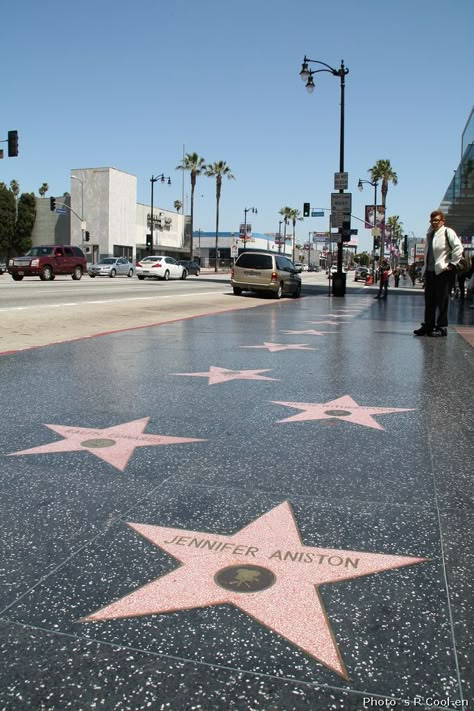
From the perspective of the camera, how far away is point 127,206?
251ft

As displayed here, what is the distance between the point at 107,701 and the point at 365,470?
2.15m

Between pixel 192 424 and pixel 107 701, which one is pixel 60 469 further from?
pixel 107 701

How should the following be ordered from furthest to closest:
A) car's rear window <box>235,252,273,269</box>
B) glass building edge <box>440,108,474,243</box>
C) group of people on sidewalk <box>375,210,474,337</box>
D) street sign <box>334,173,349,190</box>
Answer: glass building edge <box>440,108,474,243</box>
street sign <box>334,173,349,190</box>
car's rear window <box>235,252,273,269</box>
group of people on sidewalk <box>375,210,474,337</box>

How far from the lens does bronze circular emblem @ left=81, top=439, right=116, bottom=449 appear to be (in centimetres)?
393

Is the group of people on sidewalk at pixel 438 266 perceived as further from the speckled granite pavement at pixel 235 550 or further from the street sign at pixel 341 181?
the street sign at pixel 341 181

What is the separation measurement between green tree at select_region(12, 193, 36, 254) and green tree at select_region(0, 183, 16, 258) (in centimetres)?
59

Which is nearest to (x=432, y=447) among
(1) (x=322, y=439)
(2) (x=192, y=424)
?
(1) (x=322, y=439)

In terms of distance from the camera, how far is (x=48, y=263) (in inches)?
1387

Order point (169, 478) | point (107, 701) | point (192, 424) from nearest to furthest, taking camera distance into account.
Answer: point (107, 701) < point (169, 478) < point (192, 424)

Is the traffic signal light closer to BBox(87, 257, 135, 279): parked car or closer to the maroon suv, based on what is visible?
the maroon suv

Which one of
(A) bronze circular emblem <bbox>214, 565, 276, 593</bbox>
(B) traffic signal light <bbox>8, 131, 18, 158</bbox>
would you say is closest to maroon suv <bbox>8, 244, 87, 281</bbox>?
(B) traffic signal light <bbox>8, 131, 18, 158</bbox>

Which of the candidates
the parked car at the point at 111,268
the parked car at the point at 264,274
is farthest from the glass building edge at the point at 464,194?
the parked car at the point at 111,268

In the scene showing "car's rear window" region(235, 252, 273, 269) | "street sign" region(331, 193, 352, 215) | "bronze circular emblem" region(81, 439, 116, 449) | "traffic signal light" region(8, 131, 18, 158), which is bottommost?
"bronze circular emblem" region(81, 439, 116, 449)

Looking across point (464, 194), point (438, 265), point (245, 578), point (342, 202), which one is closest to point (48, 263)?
point (342, 202)
